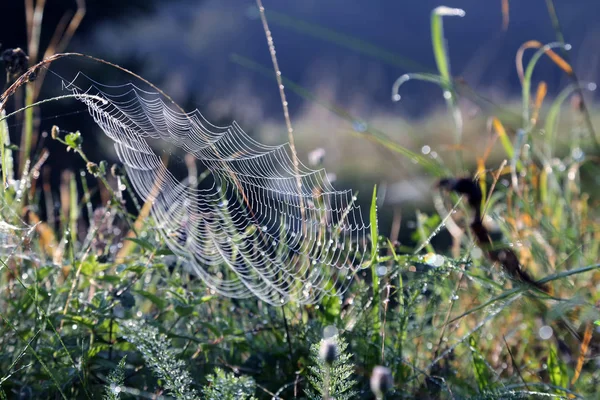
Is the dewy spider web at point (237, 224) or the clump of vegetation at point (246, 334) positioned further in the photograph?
the dewy spider web at point (237, 224)

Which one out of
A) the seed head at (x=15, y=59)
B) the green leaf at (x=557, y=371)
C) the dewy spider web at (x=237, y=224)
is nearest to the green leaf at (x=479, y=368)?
the green leaf at (x=557, y=371)

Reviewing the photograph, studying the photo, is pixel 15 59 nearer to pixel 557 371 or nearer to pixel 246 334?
pixel 246 334

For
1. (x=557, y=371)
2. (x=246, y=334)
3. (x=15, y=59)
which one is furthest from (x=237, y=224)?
(x=557, y=371)

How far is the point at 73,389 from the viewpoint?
1.49 m

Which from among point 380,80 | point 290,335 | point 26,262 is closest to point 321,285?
point 290,335

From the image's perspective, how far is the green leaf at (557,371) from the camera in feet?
5.32

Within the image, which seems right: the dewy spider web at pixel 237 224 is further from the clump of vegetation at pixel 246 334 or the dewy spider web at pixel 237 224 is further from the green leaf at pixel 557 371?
the green leaf at pixel 557 371

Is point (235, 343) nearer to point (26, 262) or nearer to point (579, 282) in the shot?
point (26, 262)

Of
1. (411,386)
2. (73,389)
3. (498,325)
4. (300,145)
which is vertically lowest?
(300,145)

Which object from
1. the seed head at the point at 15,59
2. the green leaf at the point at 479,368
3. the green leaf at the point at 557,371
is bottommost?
the green leaf at the point at 557,371

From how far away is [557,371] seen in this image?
1644mm

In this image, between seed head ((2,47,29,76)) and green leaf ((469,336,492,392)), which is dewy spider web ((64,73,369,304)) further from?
green leaf ((469,336,492,392))

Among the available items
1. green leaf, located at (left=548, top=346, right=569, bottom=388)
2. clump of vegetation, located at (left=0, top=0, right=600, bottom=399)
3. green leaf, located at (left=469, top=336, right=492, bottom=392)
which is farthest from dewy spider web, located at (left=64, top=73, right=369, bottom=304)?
green leaf, located at (left=548, top=346, right=569, bottom=388)

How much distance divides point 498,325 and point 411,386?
0.59 metres
